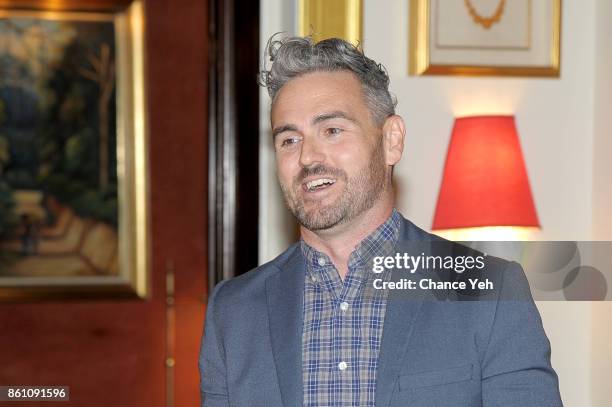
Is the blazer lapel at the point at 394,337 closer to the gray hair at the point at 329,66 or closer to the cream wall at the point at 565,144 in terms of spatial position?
the gray hair at the point at 329,66

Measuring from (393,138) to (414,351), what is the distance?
403 millimetres

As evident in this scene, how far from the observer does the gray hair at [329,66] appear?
1.74 m

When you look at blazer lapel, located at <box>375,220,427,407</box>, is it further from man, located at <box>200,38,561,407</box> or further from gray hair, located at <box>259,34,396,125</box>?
gray hair, located at <box>259,34,396,125</box>

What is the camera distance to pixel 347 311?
1.71 meters

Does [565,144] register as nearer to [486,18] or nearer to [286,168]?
[486,18]

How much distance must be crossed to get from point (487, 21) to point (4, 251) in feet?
5.53

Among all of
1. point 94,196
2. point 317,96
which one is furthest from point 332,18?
point 317,96

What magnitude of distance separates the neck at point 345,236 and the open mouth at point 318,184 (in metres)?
0.10

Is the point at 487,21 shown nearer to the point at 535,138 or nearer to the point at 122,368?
the point at 535,138

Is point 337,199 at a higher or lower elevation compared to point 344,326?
higher

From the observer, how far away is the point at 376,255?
176cm

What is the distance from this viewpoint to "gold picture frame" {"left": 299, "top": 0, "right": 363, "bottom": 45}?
9.09ft

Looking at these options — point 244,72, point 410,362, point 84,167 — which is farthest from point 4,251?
point 410,362

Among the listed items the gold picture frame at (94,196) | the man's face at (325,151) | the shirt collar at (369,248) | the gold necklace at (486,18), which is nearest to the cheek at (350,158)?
the man's face at (325,151)
